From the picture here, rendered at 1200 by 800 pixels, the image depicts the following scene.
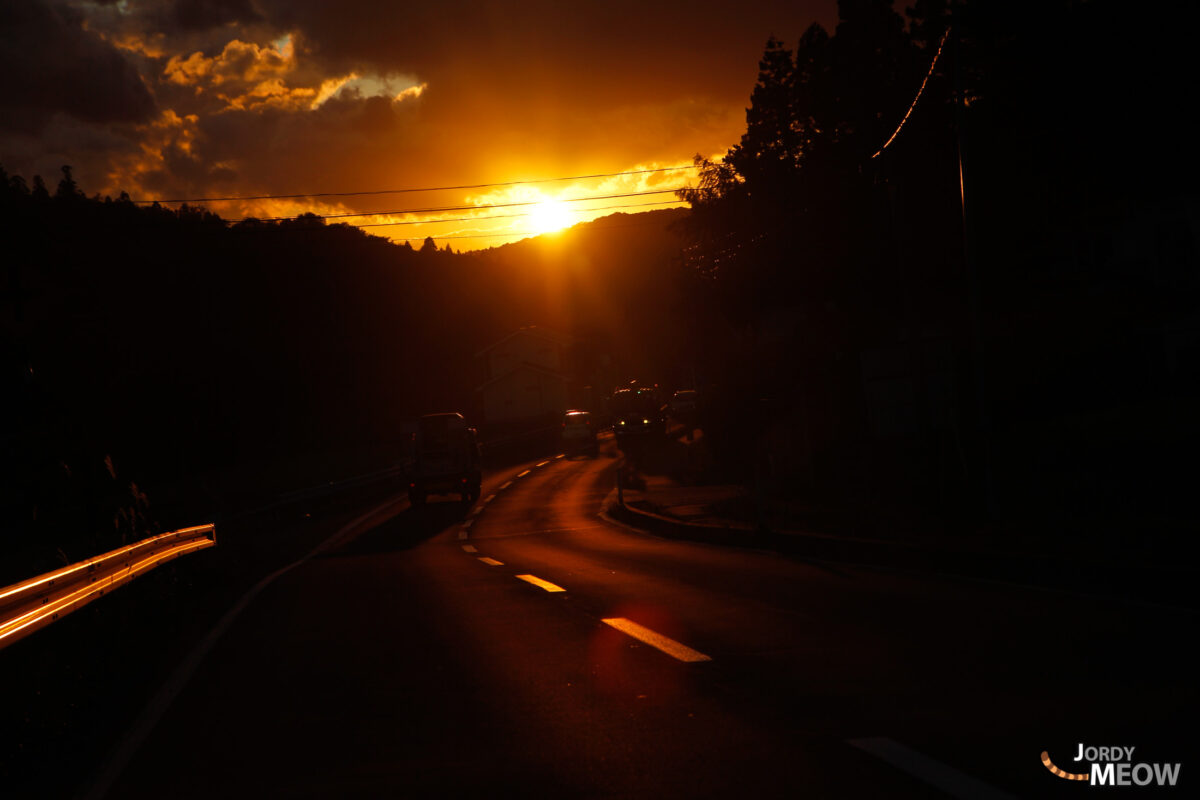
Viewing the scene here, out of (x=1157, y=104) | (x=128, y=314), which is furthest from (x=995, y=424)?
(x=128, y=314)

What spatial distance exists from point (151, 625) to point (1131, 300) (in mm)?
30980

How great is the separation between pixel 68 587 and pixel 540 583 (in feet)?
21.2

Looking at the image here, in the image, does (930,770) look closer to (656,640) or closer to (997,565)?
(656,640)

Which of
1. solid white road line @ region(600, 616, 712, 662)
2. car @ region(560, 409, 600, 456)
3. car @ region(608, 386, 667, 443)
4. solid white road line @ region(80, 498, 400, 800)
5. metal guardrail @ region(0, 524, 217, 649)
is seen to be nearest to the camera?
solid white road line @ region(80, 498, 400, 800)

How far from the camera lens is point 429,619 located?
1104 centimetres

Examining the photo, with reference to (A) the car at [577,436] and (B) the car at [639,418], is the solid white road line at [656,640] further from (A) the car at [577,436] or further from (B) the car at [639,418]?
(B) the car at [639,418]

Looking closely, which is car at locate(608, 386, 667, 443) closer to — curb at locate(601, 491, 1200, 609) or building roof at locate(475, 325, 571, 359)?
building roof at locate(475, 325, 571, 359)

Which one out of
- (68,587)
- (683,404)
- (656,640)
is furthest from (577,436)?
(68,587)

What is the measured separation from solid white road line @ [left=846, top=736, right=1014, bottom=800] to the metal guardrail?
5.10 meters

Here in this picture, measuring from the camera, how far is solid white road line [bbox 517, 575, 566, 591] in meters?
13.0

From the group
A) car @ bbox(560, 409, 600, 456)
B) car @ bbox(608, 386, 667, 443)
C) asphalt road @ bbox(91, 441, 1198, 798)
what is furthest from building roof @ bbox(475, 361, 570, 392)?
asphalt road @ bbox(91, 441, 1198, 798)

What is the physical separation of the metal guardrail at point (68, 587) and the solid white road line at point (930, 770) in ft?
16.7

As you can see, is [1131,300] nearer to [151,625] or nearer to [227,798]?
[151,625]

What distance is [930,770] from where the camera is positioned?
483 cm
